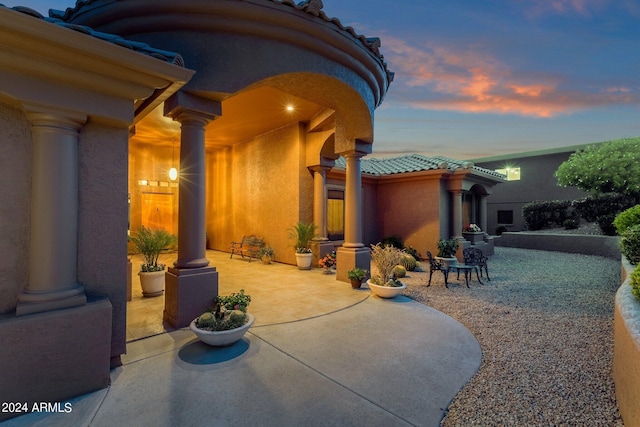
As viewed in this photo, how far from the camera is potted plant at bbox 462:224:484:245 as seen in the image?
12.8 metres

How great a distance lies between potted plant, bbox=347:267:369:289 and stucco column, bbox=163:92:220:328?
138 inches

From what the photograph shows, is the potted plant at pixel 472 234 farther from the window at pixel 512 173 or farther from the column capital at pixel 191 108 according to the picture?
the window at pixel 512 173

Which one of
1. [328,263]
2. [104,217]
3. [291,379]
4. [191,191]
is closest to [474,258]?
[328,263]

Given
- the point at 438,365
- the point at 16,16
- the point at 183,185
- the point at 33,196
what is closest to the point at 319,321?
the point at 438,365

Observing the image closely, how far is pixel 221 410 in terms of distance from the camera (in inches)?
103

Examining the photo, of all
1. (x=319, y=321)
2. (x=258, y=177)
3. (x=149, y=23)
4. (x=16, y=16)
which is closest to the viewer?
(x=16, y=16)

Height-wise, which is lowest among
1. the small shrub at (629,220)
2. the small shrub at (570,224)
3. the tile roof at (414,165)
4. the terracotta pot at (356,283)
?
the terracotta pot at (356,283)

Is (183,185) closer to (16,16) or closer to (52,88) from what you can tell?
(52,88)

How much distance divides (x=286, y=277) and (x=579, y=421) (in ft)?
21.4

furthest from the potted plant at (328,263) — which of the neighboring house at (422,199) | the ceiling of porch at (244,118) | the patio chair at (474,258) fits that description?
the ceiling of porch at (244,118)

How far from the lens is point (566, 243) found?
15297mm

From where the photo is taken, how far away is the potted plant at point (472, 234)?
12.8 metres

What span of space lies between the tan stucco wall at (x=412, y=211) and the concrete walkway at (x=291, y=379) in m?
7.60

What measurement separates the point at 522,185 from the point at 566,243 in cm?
954
